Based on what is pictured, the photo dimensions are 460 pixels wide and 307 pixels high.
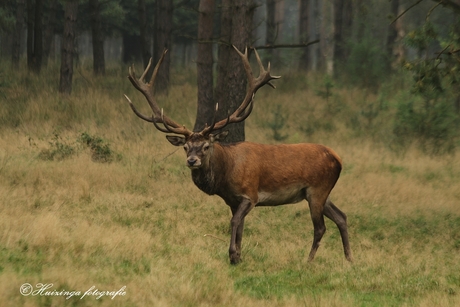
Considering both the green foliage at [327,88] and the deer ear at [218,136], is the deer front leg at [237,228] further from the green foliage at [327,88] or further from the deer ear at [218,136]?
the green foliage at [327,88]

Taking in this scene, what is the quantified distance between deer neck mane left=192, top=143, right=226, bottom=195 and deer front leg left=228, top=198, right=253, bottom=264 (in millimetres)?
366

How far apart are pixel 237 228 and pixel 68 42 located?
13.0 meters

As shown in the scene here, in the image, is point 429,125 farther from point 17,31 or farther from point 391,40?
point 17,31

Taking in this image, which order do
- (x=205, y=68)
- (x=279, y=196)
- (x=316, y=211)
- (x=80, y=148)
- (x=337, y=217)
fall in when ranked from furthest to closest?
(x=205, y=68) < (x=80, y=148) < (x=337, y=217) < (x=316, y=211) < (x=279, y=196)

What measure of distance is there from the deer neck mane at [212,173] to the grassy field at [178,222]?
77 centimetres

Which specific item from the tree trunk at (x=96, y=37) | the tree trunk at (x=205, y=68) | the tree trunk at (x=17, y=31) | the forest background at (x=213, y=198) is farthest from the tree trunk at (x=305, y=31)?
the tree trunk at (x=205, y=68)

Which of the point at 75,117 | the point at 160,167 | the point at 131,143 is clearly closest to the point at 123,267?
the point at 160,167

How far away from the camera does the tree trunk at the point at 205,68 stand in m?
16.6

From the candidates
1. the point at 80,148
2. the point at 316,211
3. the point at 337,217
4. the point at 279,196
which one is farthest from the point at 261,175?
the point at 80,148

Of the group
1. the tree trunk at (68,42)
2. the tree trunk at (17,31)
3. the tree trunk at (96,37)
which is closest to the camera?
the tree trunk at (68,42)

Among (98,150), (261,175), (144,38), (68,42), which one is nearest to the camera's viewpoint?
(261,175)

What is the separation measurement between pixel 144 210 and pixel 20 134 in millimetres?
6458

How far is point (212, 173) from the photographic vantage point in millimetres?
9000

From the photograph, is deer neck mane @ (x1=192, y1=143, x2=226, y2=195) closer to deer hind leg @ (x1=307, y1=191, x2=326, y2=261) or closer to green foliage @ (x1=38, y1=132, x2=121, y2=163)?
deer hind leg @ (x1=307, y1=191, x2=326, y2=261)
